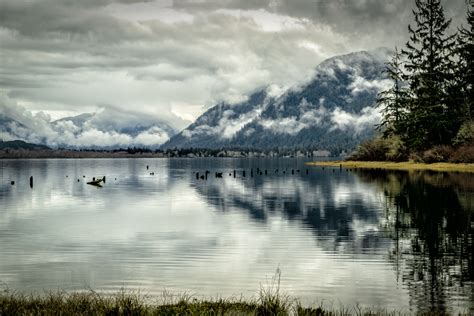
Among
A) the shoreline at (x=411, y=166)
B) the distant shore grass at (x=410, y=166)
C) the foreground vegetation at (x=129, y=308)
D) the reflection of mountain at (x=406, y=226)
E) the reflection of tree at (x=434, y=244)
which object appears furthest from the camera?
the distant shore grass at (x=410, y=166)

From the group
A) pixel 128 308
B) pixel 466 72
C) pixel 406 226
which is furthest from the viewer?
pixel 466 72

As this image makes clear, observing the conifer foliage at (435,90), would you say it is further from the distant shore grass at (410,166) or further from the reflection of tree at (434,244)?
the reflection of tree at (434,244)

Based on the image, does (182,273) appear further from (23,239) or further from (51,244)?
(23,239)

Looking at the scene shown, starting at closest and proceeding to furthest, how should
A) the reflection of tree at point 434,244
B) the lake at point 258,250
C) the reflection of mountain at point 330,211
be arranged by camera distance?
the reflection of tree at point 434,244, the lake at point 258,250, the reflection of mountain at point 330,211

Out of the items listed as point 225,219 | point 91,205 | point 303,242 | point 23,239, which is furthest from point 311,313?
point 91,205

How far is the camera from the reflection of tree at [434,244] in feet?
78.5

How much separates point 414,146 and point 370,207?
8449 cm

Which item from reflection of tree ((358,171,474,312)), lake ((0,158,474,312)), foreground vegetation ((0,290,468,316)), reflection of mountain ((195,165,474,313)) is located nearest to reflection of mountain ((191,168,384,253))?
reflection of mountain ((195,165,474,313))

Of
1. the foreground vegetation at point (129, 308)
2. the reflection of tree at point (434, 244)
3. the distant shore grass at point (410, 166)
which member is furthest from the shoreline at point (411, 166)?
the foreground vegetation at point (129, 308)

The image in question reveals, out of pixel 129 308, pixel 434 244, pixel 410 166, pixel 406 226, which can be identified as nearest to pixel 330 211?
pixel 406 226

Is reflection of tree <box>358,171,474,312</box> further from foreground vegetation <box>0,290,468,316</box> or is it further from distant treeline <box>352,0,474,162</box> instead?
distant treeline <box>352,0,474,162</box>

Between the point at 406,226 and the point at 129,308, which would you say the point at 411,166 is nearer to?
the point at 406,226

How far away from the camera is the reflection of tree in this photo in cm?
2394

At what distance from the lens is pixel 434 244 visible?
35281 millimetres
